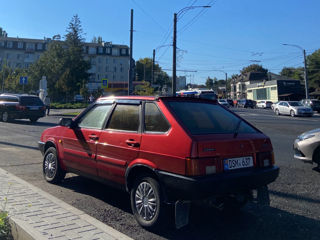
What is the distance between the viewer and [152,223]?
393 cm

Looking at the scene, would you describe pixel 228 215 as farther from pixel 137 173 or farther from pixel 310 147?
pixel 310 147

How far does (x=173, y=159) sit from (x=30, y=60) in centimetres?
9997

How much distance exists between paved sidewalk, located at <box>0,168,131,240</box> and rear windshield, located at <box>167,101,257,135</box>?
1.55 meters

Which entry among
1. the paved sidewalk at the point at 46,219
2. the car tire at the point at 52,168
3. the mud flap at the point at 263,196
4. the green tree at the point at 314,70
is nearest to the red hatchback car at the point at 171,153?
the mud flap at the point at 263,196

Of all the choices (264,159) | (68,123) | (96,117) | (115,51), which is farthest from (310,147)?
(115,51)

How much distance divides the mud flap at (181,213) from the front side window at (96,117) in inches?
75.4

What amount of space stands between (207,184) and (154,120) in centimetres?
113

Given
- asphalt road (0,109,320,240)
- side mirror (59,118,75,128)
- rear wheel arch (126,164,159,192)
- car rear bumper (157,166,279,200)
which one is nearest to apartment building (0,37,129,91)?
asphalt road (0,109,320,240)

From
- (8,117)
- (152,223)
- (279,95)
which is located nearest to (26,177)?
(152,223)

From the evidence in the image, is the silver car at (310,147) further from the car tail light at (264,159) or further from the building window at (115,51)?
the building window at (115,51)

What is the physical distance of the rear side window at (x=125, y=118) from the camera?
448cm

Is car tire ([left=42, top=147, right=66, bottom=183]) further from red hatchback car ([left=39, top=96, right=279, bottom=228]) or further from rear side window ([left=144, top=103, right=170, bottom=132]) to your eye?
rear side window ([left=144, top=103, right=170, bottom=132])

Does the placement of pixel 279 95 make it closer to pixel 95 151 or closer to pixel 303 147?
pixel 303 147

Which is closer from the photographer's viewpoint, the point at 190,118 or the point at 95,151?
the point at 190,118
